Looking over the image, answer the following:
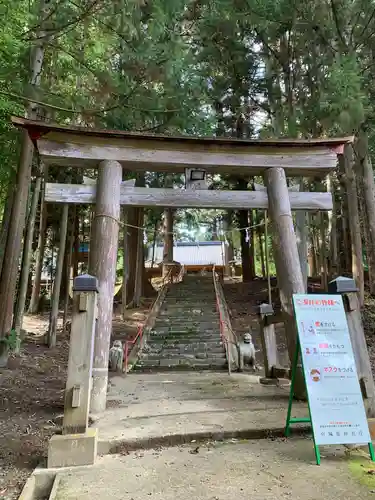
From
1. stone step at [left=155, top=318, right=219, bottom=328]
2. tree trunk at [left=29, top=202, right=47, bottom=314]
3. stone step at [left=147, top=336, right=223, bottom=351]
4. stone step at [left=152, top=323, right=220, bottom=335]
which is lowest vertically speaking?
stone step at [left=147, top=336, right=223, bottom=351]

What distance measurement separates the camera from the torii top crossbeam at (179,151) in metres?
5.43

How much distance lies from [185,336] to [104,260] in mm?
6388

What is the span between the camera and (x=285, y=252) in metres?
5.60

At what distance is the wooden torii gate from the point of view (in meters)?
5.25

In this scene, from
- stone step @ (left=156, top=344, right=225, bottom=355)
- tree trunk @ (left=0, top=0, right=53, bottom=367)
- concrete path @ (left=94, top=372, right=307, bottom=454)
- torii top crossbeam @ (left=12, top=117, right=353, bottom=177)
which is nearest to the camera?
concrete path @ (left=94, top=372, right=307, bottom=454)

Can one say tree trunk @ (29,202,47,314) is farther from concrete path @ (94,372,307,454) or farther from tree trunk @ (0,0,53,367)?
concrete path @ (94,372,307,454)

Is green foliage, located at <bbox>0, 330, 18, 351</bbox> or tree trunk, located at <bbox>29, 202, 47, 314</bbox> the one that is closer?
green foliage, located at <bbox>0, 330, 18, 351</bbox>

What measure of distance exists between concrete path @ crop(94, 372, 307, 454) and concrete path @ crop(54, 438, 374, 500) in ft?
0.52

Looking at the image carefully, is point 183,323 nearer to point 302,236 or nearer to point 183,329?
point 183,329

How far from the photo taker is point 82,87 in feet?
27.7

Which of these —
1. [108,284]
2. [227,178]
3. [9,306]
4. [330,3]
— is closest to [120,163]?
[108,284]

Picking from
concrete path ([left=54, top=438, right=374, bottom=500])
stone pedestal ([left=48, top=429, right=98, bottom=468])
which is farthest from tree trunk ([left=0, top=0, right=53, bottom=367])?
concrete path ([left=54, top=438, right=374, bottom=500])

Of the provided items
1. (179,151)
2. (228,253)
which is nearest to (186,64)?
(179,151)

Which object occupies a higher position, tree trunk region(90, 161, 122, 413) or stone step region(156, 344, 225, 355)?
tree trunk region(90, 161, 122, 413)
